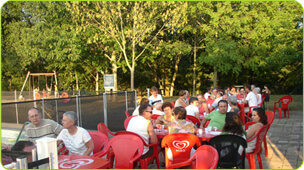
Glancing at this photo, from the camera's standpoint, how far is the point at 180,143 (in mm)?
4266

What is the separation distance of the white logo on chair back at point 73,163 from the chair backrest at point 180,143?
1225mm

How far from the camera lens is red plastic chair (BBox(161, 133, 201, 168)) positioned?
422 centimetres

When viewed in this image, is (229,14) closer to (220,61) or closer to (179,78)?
(220,61)

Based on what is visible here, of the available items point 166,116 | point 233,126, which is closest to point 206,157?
point 233,126

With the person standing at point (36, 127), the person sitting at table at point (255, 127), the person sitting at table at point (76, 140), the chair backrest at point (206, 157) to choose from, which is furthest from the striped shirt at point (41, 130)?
the person sitting at table at point (255, 127)

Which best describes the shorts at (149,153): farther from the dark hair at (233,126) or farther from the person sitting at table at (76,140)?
the dark hair at (233,126)

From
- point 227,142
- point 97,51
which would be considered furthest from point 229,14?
point 227,142

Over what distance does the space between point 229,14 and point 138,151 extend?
1553 cm

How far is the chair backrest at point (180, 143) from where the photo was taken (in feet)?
13.8

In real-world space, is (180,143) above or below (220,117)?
below

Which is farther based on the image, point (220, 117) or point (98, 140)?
point (220, 117)

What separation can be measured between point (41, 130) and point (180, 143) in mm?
2384

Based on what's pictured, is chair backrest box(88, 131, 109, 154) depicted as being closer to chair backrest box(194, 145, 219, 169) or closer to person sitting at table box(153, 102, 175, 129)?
person sitting at table box(153, 102, 175, 129)

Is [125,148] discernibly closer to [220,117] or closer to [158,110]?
[220,117]
